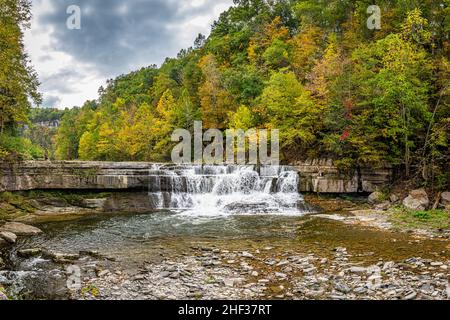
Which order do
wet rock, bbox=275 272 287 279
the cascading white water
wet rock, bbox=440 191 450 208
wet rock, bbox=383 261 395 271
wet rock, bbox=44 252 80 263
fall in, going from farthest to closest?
the cascading white water
wet rock, bbox=440 191 450 208
wet rock, bbox=44 252 80 263
wet rock, bbox=383 261 395 271
wet rock, bbox=275 272 287 279

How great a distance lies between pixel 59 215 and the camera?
19.4 meters

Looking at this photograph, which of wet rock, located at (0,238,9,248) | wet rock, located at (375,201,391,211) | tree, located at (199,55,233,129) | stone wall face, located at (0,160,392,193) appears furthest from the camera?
tree, located at (199,55,233,129)

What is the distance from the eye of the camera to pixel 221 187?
22109 mm

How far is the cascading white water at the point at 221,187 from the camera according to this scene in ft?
68.9

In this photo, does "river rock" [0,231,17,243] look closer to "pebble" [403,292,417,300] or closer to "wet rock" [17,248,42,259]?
"wet rock" [17,248,42,259]

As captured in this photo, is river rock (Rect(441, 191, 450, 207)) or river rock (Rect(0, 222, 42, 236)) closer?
river rock (Rect(0, 222, 42, 236))

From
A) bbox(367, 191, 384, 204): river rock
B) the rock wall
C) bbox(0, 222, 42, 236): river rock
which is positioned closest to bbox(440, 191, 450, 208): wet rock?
bbox(367, 191, 384, 204): river rock

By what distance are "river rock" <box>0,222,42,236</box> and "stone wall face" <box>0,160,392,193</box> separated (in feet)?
22.9

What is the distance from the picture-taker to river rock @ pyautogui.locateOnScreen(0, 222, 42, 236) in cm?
1431

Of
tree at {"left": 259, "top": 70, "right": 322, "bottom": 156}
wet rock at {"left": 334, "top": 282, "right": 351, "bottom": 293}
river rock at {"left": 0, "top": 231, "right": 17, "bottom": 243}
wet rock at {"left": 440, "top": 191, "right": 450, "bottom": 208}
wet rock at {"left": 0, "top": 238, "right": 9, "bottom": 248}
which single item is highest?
tree at {"left": 259, "top": 70, "right": 322, "bottom": 156}

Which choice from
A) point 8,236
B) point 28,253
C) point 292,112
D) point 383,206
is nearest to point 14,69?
point 8,236

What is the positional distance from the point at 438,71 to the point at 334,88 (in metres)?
6.30
